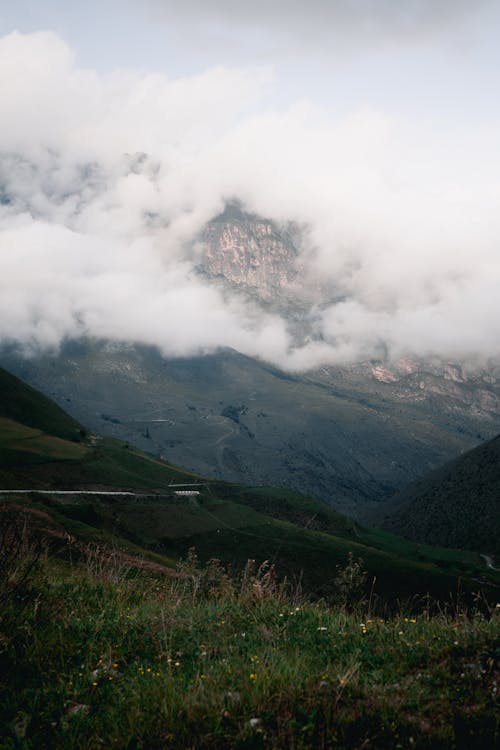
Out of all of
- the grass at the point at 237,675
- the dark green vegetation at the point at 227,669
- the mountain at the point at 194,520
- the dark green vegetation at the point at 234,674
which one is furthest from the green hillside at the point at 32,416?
the grass at the point at 237,675

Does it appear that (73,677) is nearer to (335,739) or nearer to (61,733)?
(61,733)

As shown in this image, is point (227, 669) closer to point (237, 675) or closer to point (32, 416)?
point (237, 675)

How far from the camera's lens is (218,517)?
124938 mm

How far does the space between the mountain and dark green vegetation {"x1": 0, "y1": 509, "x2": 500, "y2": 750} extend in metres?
45.8

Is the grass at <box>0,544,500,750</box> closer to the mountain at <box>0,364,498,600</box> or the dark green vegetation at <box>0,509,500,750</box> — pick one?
the dark green vegetation at <box>0,509,500,750</box>

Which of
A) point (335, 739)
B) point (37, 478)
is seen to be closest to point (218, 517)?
point (37, 478)

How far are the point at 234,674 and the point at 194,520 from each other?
372ft

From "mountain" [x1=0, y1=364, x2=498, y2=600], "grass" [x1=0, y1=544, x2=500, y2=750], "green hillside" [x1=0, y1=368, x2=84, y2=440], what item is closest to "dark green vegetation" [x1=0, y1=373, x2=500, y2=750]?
"grass" [x1=0, y1=544, x2=500, y2=750]

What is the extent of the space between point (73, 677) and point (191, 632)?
1968mm

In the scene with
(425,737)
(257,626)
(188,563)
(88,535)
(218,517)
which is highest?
(425,737)

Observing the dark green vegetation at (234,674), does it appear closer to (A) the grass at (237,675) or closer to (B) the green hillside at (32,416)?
(A) the grass at (237,675)

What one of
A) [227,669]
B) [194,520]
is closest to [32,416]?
[194,520]

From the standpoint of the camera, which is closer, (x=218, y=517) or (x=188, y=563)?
(x=188, y=563)

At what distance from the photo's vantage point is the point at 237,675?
6438 mm
